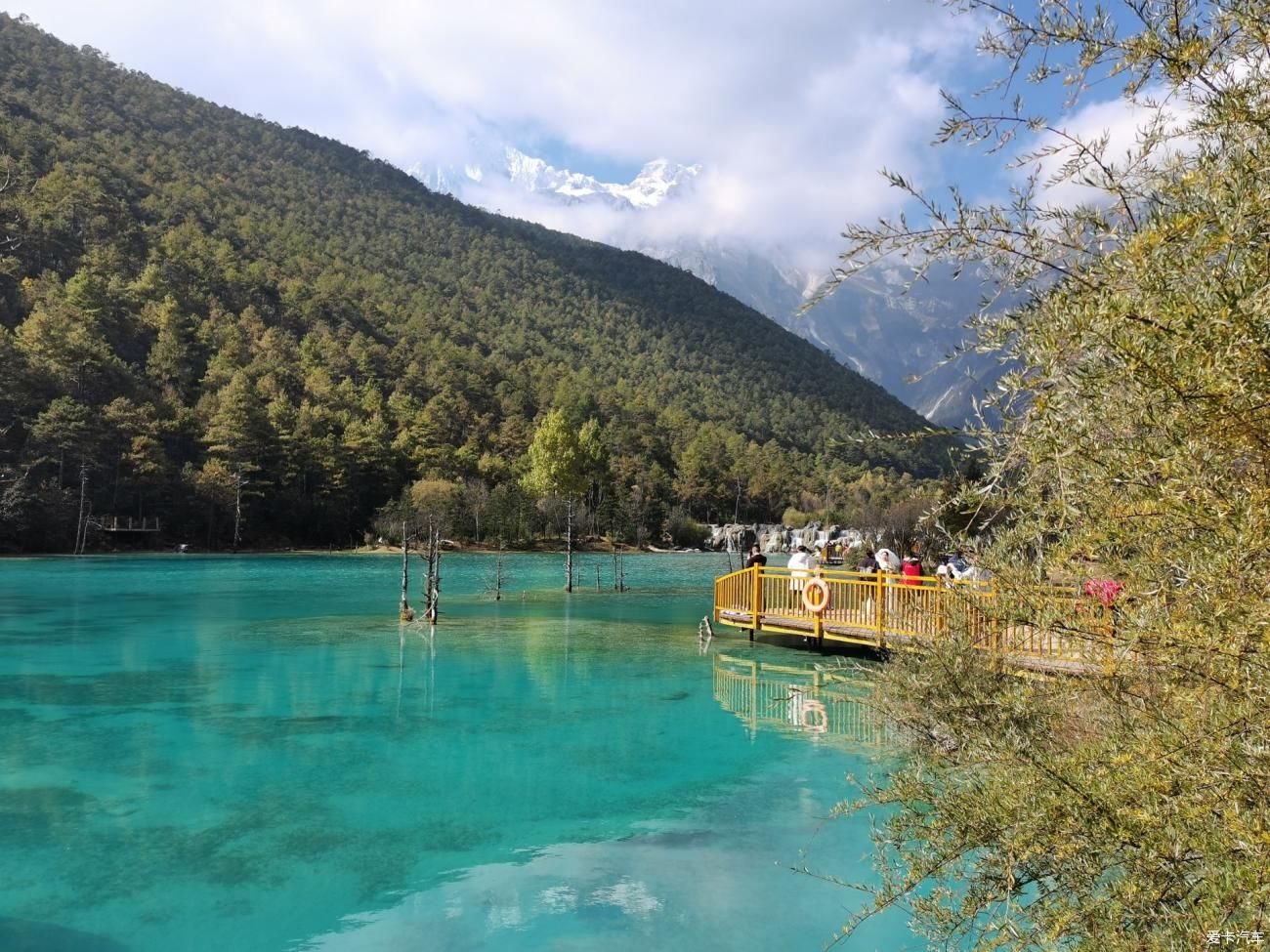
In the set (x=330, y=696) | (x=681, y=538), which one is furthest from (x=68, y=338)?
(x=330, y=696)

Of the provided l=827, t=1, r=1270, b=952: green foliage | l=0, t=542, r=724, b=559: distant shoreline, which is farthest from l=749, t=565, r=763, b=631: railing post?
l=0, t=542, r=724, b=559: distant shoreline

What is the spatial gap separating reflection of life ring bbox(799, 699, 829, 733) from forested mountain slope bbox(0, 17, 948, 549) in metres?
8.36

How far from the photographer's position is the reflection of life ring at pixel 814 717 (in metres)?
10.6

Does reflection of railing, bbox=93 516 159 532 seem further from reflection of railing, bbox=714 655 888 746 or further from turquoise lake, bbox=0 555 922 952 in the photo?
reflection of railing, bbox=714 655 888 746

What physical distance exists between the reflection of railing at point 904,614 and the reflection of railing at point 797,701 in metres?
0.93

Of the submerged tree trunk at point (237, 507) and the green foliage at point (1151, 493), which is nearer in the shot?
the green foliage at point (1151, 493)

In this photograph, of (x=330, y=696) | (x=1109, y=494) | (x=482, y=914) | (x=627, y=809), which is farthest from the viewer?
(x=330, y=696)

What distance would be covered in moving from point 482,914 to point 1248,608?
4.95 m

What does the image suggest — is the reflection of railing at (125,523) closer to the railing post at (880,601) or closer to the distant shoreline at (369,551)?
the distant shoreline at (369,551)

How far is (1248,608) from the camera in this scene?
1.96m

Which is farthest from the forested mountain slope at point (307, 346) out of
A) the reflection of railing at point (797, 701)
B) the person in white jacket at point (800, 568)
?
the person in white jacket at point (800, 568)

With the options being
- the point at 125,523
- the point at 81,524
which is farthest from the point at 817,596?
the point at 125,523

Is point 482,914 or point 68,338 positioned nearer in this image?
point 482,914

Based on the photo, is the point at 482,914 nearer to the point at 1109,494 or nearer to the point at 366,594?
the point at 1109,494
